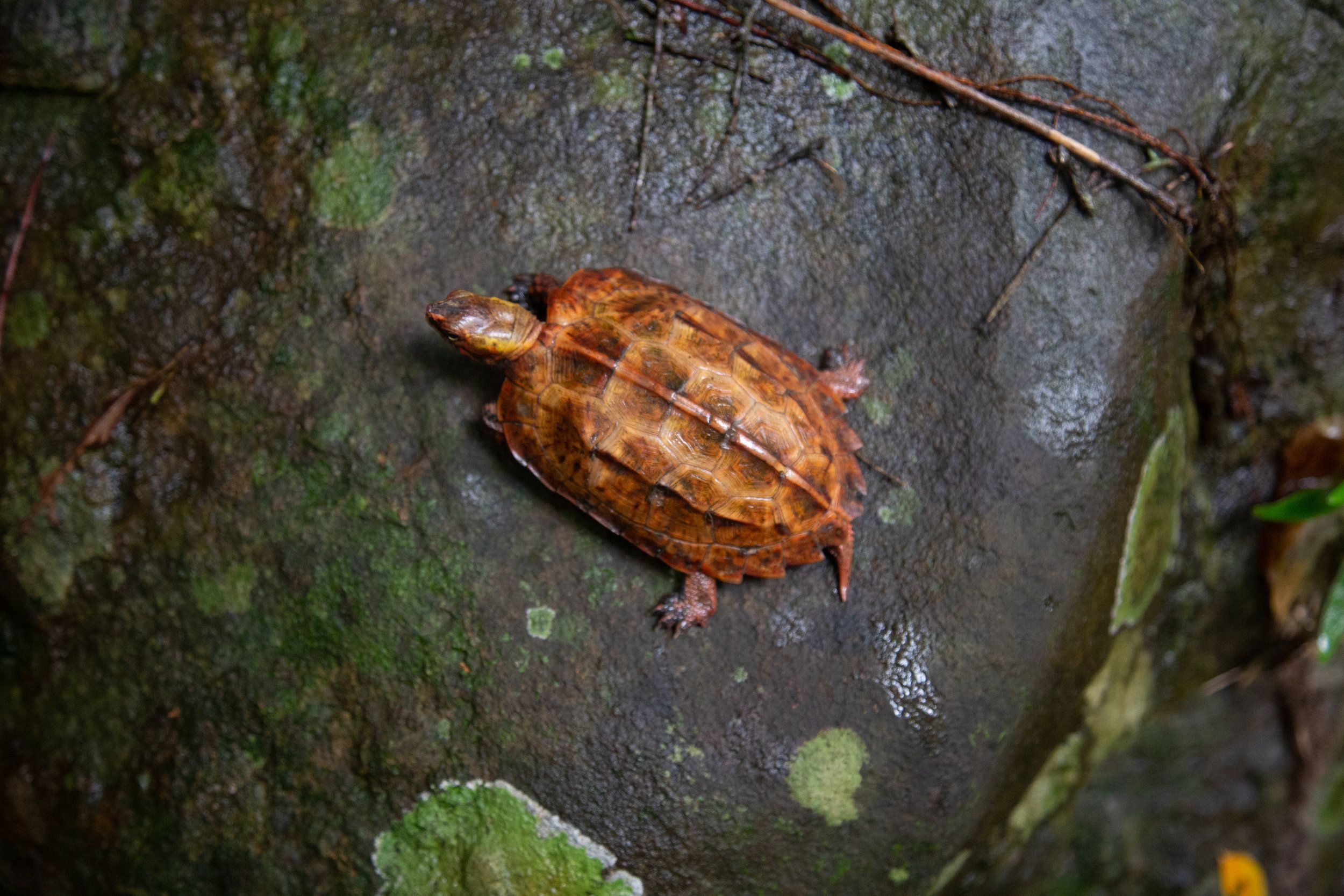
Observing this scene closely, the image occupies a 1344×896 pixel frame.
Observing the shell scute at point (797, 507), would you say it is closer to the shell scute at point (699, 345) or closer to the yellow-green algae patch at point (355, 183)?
the shell scute at point (699, 345)

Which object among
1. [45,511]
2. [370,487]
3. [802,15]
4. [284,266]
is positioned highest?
[802,15]

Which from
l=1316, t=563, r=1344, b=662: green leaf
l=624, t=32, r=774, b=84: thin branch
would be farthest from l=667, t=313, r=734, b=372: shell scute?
l=1316, t=563, r=1344, b=662: green leaf

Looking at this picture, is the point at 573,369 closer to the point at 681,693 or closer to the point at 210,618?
the point at 681,693

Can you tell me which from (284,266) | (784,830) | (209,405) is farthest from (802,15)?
(784,830)

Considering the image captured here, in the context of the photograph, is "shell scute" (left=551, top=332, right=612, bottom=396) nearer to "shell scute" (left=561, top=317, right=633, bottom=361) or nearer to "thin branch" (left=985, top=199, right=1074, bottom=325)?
"shell scute" (left=561, top=317, right=633, bottom=361)

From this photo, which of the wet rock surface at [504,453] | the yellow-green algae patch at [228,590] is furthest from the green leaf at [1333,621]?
the yellow-green algae patch at [228,590]

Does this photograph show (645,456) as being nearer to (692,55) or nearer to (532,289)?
(532,289)

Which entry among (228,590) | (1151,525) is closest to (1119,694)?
(1151,525)
